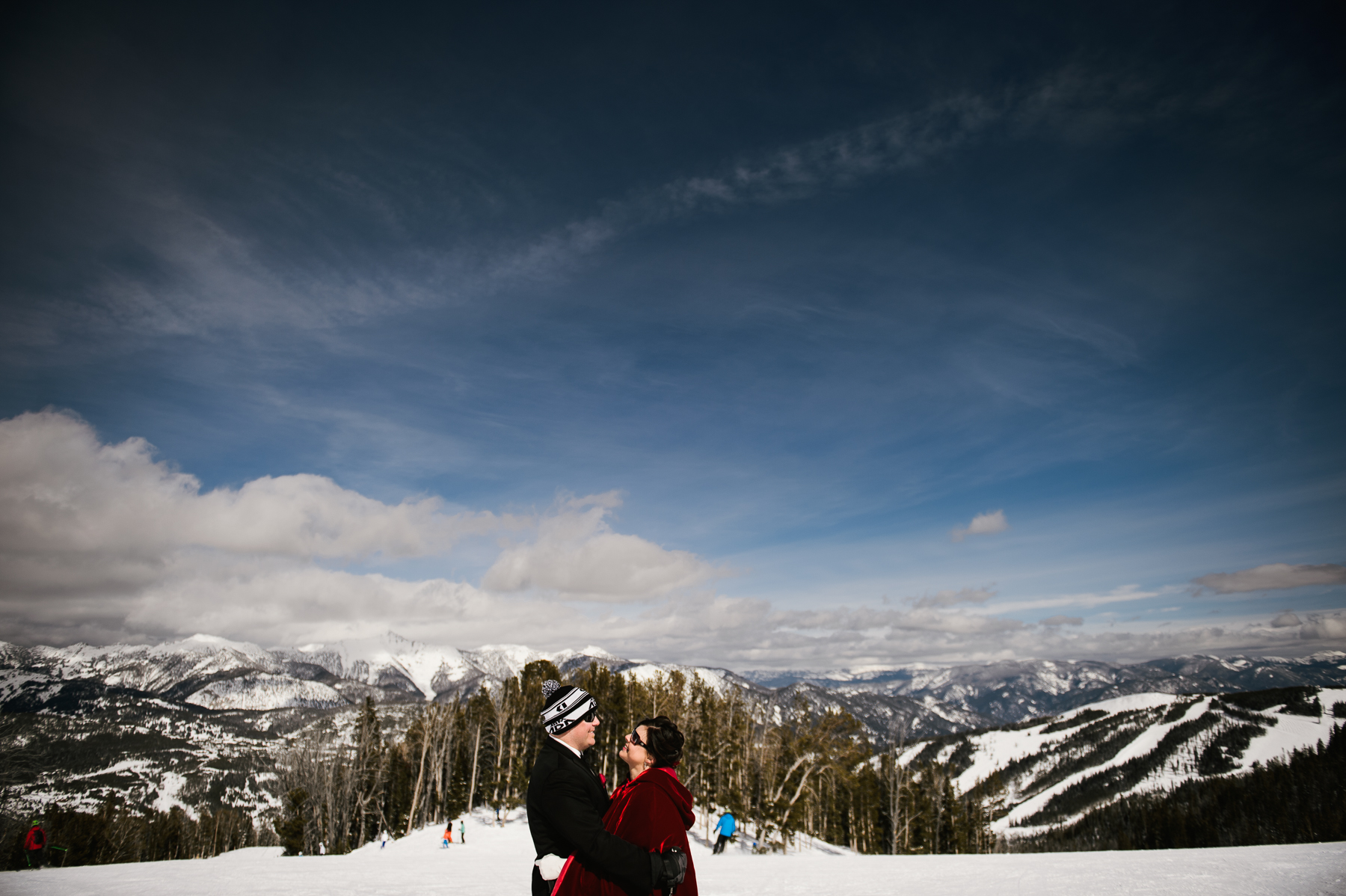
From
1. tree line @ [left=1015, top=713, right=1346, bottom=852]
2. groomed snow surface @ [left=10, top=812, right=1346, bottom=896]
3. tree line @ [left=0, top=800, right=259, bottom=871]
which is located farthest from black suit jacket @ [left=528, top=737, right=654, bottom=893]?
tree line @ [left=1015, top=713, right=1346, bottom=852]

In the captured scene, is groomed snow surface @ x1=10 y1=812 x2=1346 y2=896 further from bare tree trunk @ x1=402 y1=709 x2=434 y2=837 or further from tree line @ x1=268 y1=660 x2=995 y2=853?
bare tree trunk @ x1=402 y1=709 x2=434 y2=837

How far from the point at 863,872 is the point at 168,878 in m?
19.1

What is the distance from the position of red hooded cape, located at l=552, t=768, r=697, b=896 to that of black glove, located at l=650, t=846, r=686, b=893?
86mm

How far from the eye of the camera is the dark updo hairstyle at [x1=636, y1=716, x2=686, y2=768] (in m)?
4.56

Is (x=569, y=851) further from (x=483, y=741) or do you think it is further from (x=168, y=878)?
(x=483, y=741)

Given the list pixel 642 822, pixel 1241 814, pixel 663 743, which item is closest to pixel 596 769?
pixel 663 743

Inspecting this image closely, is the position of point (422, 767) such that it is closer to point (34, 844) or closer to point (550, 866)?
point (34, 844)

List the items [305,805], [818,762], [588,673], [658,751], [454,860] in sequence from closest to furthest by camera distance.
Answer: [658,751] < [454,860] < [818,762] < [305,805] < [588,673]

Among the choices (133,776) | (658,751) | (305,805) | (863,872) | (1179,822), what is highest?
(658,751)

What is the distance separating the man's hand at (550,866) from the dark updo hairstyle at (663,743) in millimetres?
876

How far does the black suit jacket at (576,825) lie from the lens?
380 cm

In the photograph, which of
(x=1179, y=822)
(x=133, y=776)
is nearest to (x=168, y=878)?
(x=1179, y=822)

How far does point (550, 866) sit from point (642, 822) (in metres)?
0.63

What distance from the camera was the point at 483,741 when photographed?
61.5 m
